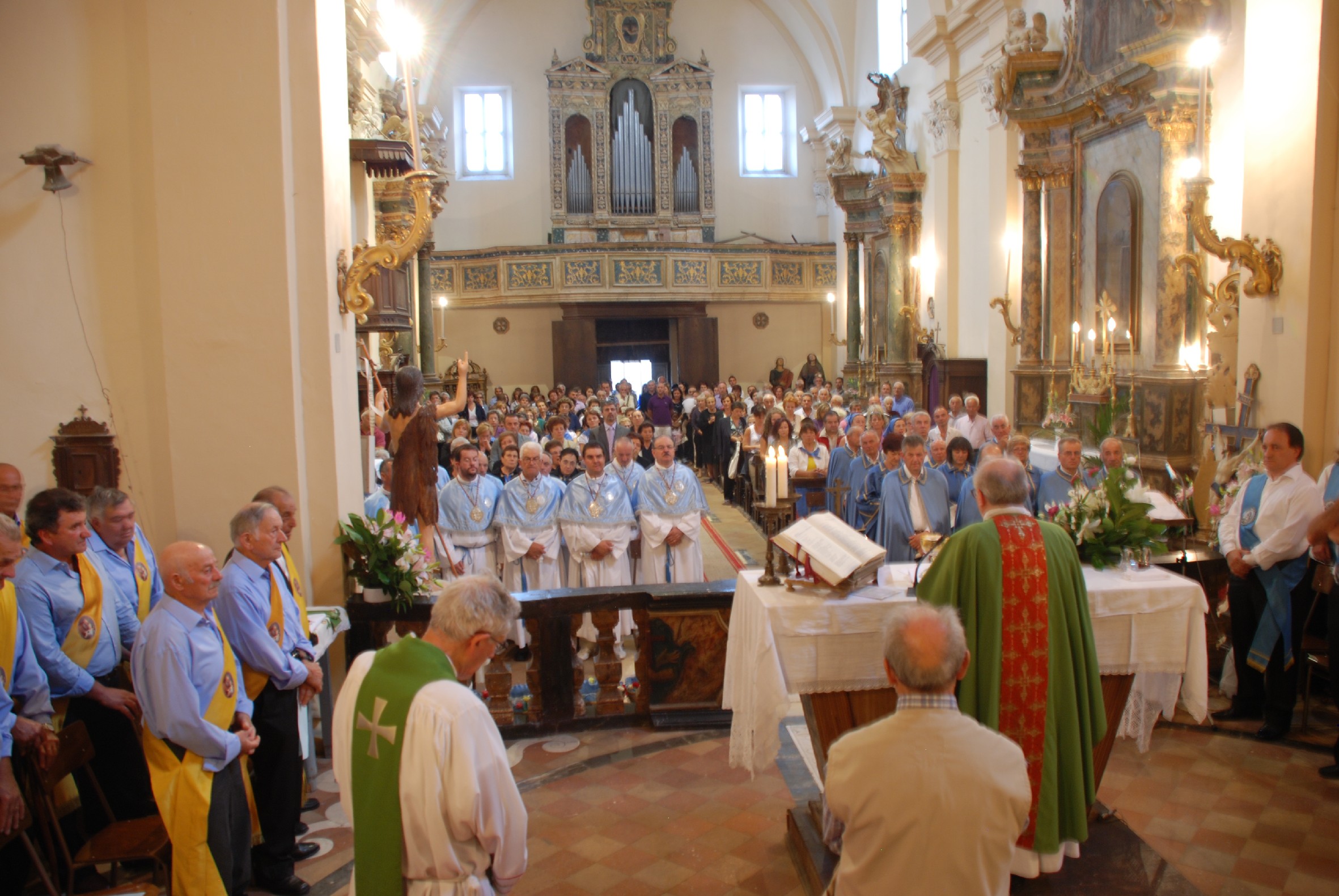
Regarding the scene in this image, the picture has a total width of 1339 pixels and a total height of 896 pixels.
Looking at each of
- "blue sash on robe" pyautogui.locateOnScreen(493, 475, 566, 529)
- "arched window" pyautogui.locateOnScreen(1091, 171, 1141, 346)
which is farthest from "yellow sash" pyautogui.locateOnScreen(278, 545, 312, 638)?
"arched window" pyautogui.locateOnScreen(1091, 171, 1141, 346)

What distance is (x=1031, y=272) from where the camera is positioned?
40.2ft

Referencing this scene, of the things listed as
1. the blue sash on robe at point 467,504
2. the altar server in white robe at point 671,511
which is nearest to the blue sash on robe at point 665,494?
the altar server in white robe at point 671,511

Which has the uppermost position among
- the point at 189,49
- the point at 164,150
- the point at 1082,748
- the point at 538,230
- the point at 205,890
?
the point at 538,230

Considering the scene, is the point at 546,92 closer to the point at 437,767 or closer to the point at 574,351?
the point at 574,351

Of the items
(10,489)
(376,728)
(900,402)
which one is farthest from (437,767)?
(900,402)

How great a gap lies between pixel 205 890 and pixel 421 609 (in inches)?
86.1

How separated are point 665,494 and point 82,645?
13.7ft

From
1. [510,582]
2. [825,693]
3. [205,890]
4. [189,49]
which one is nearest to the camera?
[205,890]

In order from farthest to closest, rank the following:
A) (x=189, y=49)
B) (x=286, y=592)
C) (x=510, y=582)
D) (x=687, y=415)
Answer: (x=687, y=415) < (x=510, y=582) < (x=189, y=49) < (x=286, y=592)

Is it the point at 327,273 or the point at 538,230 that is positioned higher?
the point at 538,230

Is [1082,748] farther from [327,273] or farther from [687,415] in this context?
[687,415]

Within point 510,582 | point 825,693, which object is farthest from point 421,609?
point 825,693

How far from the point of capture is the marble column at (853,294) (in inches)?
774

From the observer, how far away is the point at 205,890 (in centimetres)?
350
